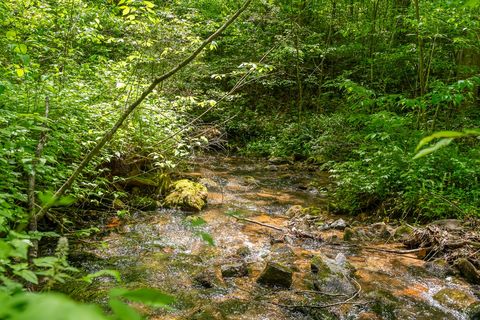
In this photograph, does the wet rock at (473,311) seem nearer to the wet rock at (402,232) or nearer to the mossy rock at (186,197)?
the wet rock at (402,232)

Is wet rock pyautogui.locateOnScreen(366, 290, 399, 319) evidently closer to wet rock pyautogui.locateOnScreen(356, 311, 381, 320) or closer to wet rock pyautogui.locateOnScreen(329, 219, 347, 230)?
wet rock pyautogui.locateOnScreen(356, 311, 381, 320)

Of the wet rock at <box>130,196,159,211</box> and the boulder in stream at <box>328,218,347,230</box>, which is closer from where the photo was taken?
the boulder in stream at <box>328,218,347,230</box>

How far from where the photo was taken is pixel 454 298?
405cm

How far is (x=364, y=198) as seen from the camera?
7.24m

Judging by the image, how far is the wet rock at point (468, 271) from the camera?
444cm

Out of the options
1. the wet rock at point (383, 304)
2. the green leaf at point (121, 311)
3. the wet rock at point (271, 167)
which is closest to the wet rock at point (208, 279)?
the wet rock at point (383, 304)

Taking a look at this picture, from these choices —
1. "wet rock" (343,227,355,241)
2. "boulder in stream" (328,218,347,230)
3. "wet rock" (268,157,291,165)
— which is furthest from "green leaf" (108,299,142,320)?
"wet rock" (268,157,291,165)

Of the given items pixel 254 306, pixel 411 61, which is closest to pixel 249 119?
pixel 411 61

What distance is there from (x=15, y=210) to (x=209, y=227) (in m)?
3.51

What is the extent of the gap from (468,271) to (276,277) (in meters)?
2.43

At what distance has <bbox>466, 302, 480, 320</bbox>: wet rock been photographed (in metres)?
3.60

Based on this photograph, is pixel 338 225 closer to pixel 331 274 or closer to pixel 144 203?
pixel 331 274

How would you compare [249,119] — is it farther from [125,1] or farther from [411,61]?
[125,1]

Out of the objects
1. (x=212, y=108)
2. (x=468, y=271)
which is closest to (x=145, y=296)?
(x=212, y=108)
